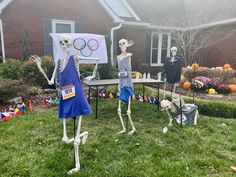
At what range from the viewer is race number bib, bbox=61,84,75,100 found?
3234 mm

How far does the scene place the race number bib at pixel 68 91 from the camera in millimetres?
3234

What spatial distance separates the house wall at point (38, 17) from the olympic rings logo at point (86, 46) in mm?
3215

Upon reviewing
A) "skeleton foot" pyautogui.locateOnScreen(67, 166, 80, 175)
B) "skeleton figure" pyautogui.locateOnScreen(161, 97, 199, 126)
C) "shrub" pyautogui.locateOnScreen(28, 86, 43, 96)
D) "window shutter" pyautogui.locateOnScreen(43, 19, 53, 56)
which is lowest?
"skeleton foot" pyautogui.locateOnScreen(67, 166, 80, 175)

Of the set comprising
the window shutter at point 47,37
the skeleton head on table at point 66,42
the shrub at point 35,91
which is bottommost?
the shrub at point 35,91

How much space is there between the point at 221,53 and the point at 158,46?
3.40 m

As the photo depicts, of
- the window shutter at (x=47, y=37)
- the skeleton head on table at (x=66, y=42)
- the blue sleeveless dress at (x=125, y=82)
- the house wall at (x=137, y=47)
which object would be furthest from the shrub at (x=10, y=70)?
the house wall at (x=137, y=47)

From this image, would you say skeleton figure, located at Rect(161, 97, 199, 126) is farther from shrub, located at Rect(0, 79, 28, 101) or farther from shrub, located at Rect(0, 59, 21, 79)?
shrub, located at Rect(0, 59, 21, 79)

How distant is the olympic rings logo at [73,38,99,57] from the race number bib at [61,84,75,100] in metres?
A: 4.55

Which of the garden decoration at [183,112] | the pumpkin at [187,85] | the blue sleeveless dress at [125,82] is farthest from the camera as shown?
A: the pumpkin at [187,85]

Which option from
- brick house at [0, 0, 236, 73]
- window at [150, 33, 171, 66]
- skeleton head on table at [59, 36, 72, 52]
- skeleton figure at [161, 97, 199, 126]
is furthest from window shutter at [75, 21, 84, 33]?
skeleton head on table at [59, 36, 72, 52]

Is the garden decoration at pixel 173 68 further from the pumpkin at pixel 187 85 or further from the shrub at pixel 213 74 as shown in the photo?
the shrub at pixel 213 74

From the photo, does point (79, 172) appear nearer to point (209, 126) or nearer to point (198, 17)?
point (209, 126)

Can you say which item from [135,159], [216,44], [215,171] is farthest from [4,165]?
[216,44]

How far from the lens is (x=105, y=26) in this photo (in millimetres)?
11398
